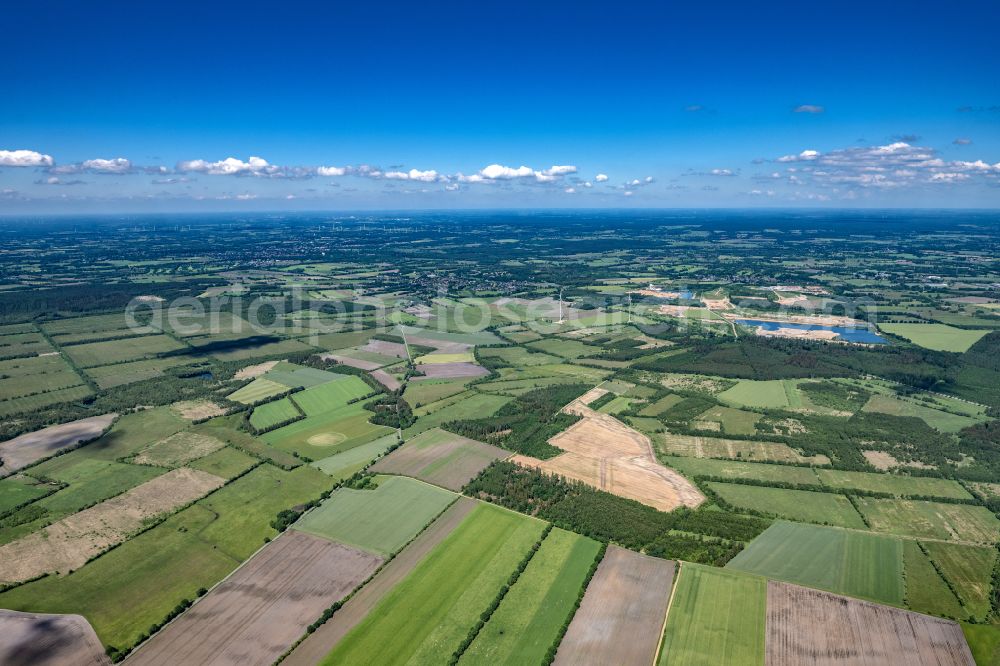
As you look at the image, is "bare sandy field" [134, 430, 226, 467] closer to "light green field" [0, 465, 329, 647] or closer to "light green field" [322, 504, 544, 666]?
"light green field" [0, 465, 329, 647]

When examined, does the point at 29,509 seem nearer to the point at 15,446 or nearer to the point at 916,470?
the point at 15,446

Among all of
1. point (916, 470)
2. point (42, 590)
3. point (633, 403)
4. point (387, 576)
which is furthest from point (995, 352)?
point (42, 590)

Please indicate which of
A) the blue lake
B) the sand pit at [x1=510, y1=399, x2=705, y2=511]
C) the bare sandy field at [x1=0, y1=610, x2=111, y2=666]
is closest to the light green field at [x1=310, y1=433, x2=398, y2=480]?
the sand pit at [x1=510, y1=399, x2=705, y2=511]

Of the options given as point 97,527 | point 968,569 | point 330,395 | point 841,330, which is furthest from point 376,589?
point 841,330

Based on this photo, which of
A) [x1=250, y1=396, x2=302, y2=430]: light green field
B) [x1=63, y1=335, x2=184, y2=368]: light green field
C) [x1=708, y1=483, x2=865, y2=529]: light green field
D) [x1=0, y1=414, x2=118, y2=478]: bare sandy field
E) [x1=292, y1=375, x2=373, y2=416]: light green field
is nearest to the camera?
[x1=708, y1=483, x2=865, y2=529]: light green field

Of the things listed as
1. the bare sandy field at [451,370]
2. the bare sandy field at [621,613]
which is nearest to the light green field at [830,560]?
the bare sandy field at [621,613]

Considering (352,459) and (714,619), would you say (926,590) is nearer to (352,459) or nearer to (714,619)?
(714,619)
